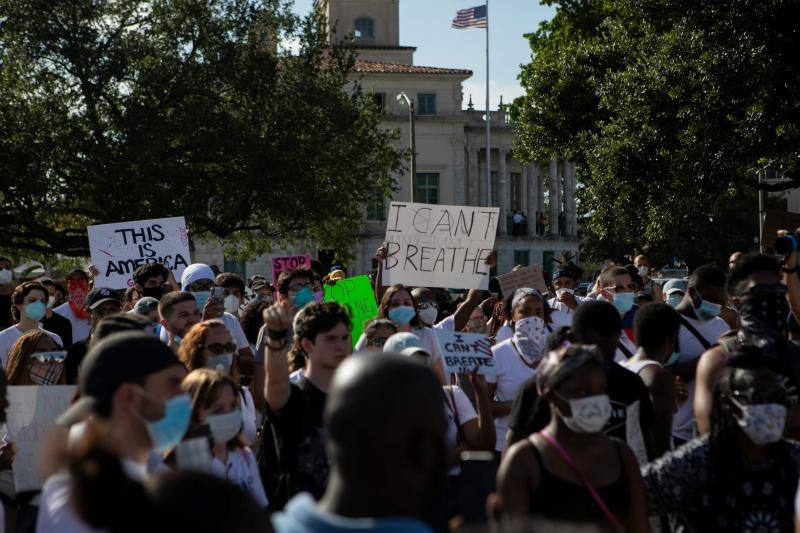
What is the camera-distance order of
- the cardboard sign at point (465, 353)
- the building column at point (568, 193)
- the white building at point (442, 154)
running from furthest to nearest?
the building column at point (568, 193) → the white building at point (442, 154) → the cardboard sign at point (465, 353)

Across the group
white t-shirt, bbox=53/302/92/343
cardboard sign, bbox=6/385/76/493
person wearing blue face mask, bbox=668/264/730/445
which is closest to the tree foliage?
white t-shirt, bbox=53/302/92/343

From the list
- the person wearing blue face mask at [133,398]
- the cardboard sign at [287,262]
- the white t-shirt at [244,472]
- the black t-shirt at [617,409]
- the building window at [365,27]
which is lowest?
the white t-shirt at [244,472]

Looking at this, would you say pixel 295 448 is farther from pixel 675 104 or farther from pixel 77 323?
pixel 675 104

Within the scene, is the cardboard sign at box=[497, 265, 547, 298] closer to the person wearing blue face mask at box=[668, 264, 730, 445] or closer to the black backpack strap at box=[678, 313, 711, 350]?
the person wearing blue face mask at box=[668, 264, 730, 445]

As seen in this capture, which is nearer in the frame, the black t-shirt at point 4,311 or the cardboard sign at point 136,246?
the black t-shirt at point 4,311

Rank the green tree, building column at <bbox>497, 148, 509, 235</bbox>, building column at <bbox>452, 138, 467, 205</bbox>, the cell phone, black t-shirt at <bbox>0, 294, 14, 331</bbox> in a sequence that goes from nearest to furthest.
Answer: the cell phone
black t-shirt at <bbox>0, 294, 14, 331</bbox>
the green tree
building column at <bbox>452, 138, 467, 205</bbox>
building column at <bbox>497, 148, 509, 235</bbox>

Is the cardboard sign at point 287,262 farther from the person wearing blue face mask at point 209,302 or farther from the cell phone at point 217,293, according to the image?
the cell phone at point 217,293

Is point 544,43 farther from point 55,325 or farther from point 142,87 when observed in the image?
point 55,325

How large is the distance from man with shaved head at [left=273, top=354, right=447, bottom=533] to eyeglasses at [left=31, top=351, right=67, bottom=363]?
4.25 metres

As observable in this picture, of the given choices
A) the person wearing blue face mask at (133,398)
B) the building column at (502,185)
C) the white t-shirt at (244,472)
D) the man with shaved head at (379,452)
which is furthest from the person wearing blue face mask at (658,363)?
→ the building column at (502,185)

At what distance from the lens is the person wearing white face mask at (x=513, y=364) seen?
673 cm

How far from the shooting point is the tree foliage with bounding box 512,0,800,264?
1812 centimetres

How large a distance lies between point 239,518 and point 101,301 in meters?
6.11

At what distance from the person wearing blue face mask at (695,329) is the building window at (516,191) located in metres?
70.3
